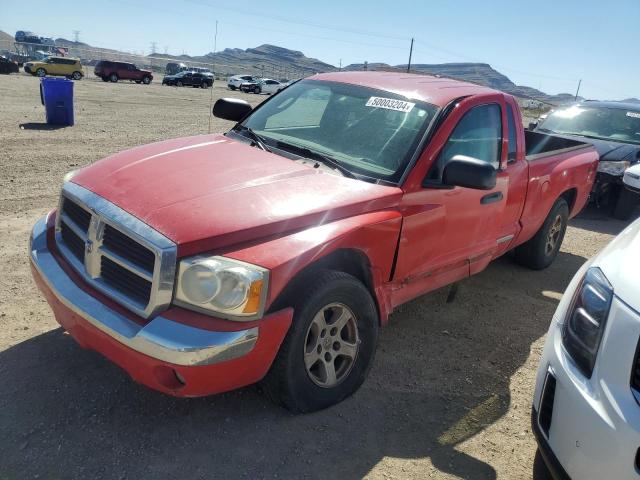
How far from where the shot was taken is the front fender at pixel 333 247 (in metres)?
2.44

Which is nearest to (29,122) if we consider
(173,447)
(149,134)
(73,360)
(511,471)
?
(149,134)

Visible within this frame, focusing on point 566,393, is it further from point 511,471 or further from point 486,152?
point 486,152

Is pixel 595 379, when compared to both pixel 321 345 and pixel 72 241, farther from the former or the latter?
pixel 72 241

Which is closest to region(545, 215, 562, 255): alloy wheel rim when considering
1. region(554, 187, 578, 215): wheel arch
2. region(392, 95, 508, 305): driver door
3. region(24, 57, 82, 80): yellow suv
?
region(554, 187, 578, 215): wheel arch

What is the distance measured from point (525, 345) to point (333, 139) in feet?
7.10

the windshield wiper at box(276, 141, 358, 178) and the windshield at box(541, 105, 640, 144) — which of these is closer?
the windshield wiper at box(276, 141, 358, 178)

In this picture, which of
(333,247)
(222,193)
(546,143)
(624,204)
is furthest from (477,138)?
(624,204)

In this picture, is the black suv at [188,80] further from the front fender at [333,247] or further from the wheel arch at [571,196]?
the front fender at [333,247]

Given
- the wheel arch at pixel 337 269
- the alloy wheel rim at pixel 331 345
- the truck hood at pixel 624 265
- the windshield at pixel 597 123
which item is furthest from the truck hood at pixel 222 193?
the windshield at pixel 597 123

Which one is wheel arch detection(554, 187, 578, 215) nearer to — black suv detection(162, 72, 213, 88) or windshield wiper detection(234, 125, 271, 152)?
windshield wiper detection(234, 125, 271, 152)

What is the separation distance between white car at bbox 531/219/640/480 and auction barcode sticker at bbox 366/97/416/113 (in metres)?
1.69

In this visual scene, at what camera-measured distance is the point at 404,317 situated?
4277 millimetres

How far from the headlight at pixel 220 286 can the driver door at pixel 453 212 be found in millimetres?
1159

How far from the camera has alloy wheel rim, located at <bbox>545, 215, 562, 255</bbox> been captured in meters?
5.57
